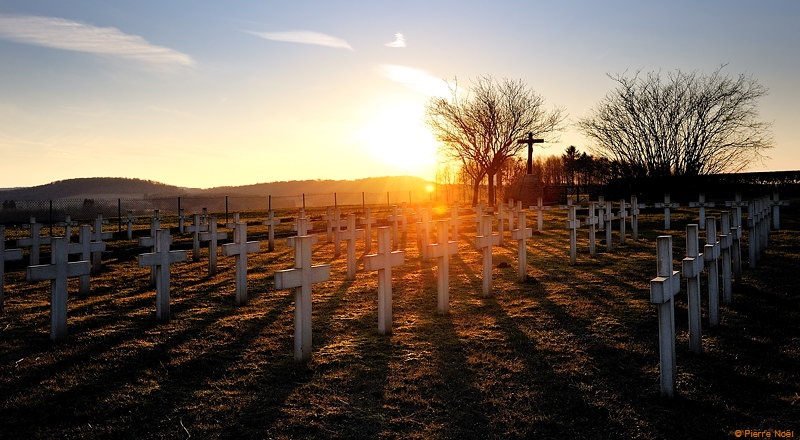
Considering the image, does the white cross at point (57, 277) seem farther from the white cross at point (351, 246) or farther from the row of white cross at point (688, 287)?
the row of white cross at point (688, 287)

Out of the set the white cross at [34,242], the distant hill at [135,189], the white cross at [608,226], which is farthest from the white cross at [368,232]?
the distant hill at [135,189]

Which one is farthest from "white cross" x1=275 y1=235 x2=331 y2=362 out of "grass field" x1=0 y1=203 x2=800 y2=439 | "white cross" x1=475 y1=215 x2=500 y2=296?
"white cross" x1=475 y1=215 x2=500 y2=296

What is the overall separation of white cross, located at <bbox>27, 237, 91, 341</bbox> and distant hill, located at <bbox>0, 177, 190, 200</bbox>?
91.1m

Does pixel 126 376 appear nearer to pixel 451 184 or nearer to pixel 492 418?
pixel 492 418

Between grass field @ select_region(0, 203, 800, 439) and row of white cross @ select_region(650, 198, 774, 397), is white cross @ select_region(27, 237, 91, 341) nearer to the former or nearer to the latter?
grass field @ select_region(0, 203, 800, 439)

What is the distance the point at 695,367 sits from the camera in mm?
4441

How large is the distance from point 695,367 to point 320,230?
676 inches

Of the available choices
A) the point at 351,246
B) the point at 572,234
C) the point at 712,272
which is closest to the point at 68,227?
the point at 351,246

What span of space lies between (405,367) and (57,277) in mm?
4466

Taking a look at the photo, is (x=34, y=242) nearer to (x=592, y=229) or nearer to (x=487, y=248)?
(x=487, y=248)

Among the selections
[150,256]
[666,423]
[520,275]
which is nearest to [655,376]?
[666,423]

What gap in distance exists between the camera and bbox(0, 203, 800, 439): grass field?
355cm

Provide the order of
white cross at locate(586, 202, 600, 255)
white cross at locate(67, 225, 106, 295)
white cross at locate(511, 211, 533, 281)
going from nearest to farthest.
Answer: white cross at locate(67, 225, 106, 295) < white cross at locate(511, 211, 533, 281) < white cross at locate(586, 202, 600, 255)

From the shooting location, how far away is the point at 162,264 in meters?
6.78
